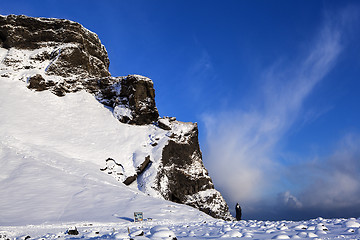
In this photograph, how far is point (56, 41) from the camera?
223 ft

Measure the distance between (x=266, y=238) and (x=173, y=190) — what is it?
141 ft

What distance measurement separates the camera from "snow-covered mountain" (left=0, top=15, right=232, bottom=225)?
84.9ft

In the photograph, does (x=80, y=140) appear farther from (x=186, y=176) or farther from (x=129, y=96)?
(x=186, y=176)

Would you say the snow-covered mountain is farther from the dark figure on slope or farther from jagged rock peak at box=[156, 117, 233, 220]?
the dark figure on slope

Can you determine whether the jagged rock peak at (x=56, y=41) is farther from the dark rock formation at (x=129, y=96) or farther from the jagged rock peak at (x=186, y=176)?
the jagged rock peak at (x=186, y=176)

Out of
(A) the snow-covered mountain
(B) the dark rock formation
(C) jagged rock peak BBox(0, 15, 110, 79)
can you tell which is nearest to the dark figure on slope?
(A) the snow-covered mountain

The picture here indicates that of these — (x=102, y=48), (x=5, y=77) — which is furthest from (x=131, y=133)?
(x=102, y=48)

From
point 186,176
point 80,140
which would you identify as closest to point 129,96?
point 80,140

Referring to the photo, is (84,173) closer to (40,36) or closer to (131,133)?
(131,133)

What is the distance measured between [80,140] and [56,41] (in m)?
37.1

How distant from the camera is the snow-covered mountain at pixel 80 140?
84.9 ft

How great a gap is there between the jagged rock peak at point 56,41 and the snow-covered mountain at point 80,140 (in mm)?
265

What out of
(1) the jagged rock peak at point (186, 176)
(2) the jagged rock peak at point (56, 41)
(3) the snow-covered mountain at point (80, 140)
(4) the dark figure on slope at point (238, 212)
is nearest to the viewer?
(4) the dark figure on slope at point (238, 212)

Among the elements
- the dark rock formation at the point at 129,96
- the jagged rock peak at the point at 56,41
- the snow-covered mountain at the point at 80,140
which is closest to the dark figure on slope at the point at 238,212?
the snow-covered mountain at the point at 80,140
